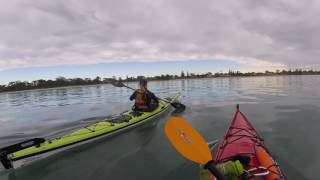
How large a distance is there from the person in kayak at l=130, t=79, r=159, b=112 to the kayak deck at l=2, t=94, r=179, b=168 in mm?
341

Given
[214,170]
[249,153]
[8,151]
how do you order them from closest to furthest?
[214,170] → [249,153] → [8,151]

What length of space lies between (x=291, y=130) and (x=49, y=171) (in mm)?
7668

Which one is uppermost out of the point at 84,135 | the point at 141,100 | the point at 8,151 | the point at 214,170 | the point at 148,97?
the point at 148,97

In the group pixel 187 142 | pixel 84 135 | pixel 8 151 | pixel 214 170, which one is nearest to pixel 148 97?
pixel 84 135

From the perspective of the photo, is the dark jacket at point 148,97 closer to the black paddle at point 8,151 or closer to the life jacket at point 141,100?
the life jacket at point 141,100

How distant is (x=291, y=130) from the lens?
32.3ft

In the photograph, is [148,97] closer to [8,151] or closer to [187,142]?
[8,151]

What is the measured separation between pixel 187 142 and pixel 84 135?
4.96 meters

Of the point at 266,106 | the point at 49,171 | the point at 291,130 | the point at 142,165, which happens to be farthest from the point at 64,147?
the point at 266,106

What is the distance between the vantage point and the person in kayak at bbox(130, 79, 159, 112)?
39.4ft

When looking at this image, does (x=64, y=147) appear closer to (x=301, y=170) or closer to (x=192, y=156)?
(x=192, y=156)

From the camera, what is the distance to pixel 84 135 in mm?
8422

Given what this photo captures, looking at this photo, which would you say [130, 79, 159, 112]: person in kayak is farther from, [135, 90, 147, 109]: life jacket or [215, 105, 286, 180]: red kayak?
[215, 105, 286, 180]: red kayak

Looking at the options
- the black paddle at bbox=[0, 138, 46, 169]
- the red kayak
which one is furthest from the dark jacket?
the black paddle at bbox=[0, 138, 46, 169]
